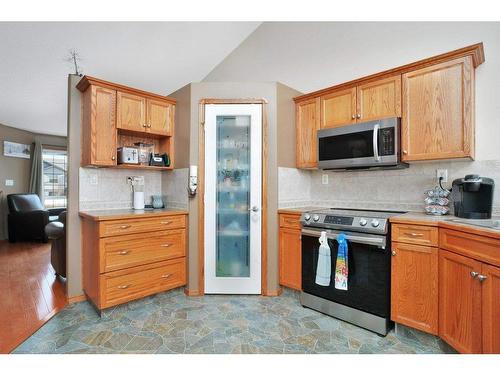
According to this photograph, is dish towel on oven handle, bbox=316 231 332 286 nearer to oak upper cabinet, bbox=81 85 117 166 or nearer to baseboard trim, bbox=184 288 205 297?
baseboard trim, bbox=184 288 205 297

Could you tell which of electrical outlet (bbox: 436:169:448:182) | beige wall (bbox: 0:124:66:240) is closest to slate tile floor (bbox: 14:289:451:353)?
electrical outlet (bbox: 436:169:448:182)

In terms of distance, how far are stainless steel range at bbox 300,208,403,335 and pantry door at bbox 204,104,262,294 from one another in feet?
1.95

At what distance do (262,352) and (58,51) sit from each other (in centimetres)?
413

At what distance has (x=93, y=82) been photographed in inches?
101

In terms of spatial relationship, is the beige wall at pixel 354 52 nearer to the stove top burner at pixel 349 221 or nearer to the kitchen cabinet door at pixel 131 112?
the stove top burner at pixel 349 221

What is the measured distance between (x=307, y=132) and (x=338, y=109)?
409 mm

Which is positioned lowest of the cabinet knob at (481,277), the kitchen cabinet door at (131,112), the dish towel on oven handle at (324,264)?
the dish towel on oven handle at (324,264)

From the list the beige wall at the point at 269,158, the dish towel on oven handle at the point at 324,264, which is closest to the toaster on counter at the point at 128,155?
the beige wall at the point at 269,158

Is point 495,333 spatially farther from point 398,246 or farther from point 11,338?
point 11,338

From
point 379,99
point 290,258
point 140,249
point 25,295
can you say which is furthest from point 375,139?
point 25,295

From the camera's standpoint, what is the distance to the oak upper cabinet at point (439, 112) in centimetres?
205

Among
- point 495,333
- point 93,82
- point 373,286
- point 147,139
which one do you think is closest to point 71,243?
point 147,139

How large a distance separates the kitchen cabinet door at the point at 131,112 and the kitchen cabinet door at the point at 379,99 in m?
2.22

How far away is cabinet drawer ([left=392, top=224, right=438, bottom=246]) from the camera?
188 cm
